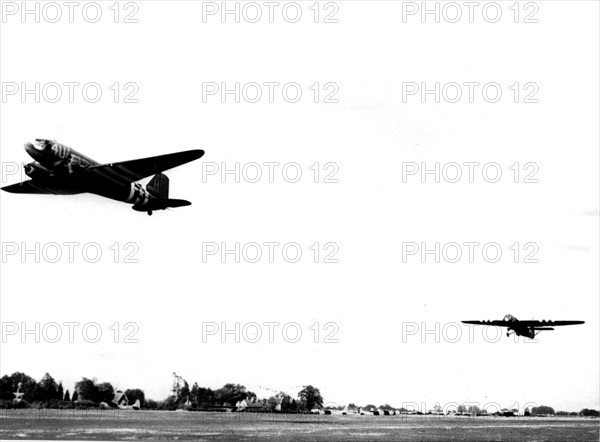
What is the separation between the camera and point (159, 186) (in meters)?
43.7

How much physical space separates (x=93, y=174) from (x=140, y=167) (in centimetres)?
242

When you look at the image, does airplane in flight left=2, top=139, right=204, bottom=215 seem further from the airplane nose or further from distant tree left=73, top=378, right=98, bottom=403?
distant tree left=73, top=378, right=98, bottom=403

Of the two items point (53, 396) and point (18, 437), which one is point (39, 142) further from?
point (53, 396)

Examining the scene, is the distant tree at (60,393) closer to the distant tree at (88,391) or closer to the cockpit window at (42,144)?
the distant tree at (88,391)

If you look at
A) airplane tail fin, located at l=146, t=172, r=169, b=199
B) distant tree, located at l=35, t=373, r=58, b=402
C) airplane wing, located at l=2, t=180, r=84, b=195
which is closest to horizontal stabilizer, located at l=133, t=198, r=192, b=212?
airplane tail fin, located at l=146, t=172, r=169, b=199

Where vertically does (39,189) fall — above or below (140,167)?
below

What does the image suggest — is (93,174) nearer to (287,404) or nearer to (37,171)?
(37,171)

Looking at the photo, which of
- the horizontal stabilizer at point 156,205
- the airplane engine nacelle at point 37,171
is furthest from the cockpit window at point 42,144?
the horizontal stabilizer at point 156,205

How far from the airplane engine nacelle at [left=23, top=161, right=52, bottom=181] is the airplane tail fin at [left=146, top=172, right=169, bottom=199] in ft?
22.6

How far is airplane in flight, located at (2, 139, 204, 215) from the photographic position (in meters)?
35.9

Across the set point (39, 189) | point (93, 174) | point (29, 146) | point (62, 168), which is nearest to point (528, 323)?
point (93, 174)

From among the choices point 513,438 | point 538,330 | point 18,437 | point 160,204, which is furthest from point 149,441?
point 538,330

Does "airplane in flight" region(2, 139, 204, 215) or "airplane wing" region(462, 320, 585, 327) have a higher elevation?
"airplane in flight" region(2, 139, 204, 215)

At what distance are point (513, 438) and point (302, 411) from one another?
159 ft
